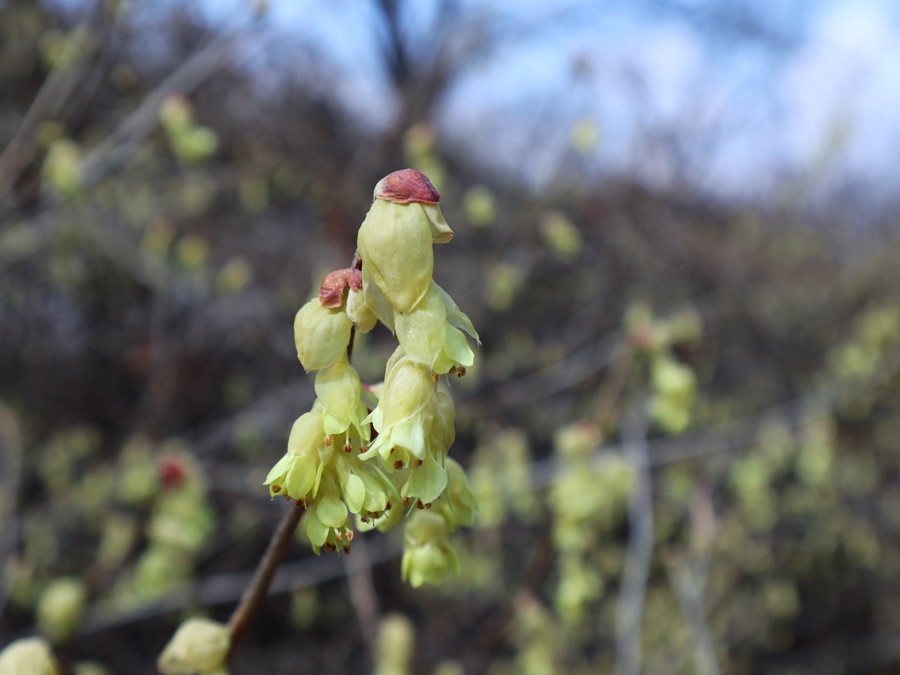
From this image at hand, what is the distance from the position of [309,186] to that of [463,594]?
2.67m

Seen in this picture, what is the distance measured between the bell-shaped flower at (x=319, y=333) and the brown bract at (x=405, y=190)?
4.4 inches

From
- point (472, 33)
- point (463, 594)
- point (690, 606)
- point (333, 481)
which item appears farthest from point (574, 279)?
point (333, 481)

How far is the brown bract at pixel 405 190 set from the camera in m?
0.60

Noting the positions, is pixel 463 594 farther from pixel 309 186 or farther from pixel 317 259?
pixel 309 186

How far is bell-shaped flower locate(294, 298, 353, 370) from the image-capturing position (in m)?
0.62

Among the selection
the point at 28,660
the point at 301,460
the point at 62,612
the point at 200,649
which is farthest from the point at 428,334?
the point at 62,612

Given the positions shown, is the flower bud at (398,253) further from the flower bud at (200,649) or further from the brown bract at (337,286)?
the flower bud at (200,649)

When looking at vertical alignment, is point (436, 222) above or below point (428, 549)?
above

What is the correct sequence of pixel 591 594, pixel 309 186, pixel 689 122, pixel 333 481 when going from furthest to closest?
pixel 689 122 < pixel 309 186 < pixel 591 594 < pixel 333 481

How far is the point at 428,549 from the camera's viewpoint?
2.65ft

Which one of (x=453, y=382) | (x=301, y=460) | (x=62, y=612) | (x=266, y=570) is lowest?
(x=453, y=382)

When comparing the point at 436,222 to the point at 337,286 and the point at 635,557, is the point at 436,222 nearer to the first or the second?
the point at 337,286

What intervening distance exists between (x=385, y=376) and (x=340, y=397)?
0.16ft

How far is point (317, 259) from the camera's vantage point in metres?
3.94
